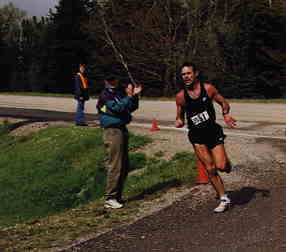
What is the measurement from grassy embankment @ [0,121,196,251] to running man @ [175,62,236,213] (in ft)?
4.15

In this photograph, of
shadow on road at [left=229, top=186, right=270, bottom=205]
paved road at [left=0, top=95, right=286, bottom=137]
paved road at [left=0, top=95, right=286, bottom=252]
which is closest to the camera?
paved road at [left=0, top=95, right=286, bottom=252]

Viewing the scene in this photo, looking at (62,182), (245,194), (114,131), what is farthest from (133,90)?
(62,182)

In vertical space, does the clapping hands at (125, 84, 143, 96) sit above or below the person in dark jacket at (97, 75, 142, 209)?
above

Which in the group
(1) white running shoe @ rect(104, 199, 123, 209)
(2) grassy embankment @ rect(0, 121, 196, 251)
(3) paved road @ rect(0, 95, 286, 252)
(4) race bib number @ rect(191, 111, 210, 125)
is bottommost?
(2) grassy embankment @ rect(0, 121, 196, 251)

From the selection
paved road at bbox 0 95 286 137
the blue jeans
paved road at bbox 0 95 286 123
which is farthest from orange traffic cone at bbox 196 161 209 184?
paved road at bbox 0 95 286 123

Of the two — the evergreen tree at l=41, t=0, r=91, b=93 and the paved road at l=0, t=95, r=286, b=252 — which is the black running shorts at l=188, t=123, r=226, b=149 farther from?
the evergreen tree at l=41, t=0, r=91, b=93

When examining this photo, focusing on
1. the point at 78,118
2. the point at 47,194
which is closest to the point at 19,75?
the point at 78,118

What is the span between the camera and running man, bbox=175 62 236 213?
22.1 ft

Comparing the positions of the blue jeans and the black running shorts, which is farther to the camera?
the blue jeans

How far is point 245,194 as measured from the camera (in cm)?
783

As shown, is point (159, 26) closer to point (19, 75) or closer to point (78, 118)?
point (78, 118)

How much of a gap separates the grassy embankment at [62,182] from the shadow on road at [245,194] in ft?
4.12

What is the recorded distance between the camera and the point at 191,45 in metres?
36.9

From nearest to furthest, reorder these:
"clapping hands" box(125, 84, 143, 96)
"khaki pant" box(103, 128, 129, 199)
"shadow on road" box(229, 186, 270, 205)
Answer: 1. "clapping hands" box(125, 84, 143, 96)
2. "shadow on road" box(229, 186, 270, 205)
3. "khaki pant" box(103, 128, 129, 199)
